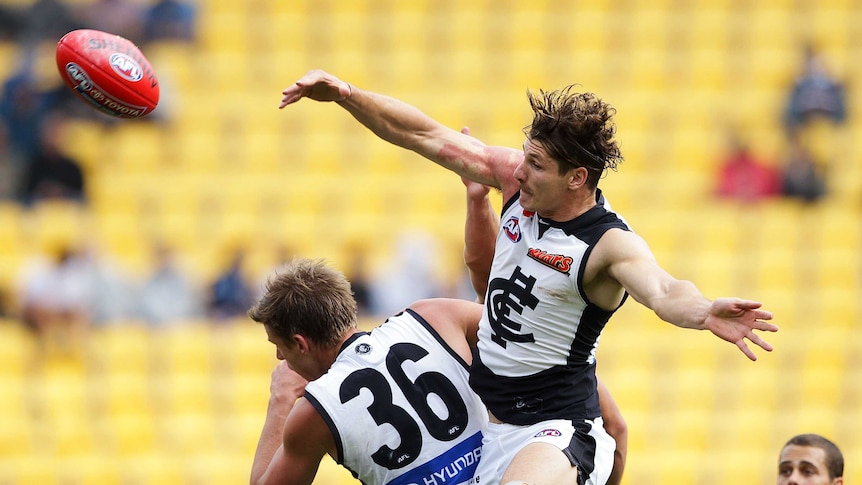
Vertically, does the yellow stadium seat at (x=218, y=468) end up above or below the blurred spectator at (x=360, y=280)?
below

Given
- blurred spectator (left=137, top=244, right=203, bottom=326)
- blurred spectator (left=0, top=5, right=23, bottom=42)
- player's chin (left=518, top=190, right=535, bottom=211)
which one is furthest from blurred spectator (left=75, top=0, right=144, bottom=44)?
player's chin (left=518, top=190, right=535, bottom=211)

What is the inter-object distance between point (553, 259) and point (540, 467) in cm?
72

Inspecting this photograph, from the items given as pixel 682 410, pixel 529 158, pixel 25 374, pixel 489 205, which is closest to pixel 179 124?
pixel 25 374

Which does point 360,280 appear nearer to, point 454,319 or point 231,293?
point 231,293

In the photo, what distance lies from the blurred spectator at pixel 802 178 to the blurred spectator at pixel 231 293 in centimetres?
529

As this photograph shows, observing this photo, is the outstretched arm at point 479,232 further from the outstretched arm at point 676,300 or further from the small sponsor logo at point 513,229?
the outstretched arm at point 676,300

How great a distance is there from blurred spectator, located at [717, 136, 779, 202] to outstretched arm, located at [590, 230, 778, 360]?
8836mm

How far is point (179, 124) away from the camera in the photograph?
45.3 feet

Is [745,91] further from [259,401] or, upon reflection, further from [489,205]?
[489,205]

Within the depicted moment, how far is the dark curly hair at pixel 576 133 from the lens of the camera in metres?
4.66

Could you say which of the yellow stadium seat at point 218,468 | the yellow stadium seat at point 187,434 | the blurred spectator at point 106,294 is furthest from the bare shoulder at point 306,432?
the blurred spectator at point 106,294

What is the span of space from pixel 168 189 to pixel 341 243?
1976 millimetres

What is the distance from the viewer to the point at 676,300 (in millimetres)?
4102

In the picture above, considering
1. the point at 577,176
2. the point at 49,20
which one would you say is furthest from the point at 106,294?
the point at 577,176
